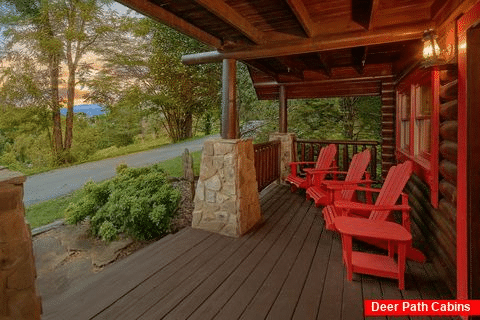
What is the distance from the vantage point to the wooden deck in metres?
A: 2.12

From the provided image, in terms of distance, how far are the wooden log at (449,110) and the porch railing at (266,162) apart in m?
2.91

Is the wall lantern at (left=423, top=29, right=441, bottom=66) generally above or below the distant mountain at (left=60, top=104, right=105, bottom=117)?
below

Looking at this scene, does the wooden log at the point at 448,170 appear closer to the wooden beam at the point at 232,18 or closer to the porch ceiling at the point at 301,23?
the porch ceiling at the point at 301,23

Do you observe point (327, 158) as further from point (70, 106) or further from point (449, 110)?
point (70, 106)

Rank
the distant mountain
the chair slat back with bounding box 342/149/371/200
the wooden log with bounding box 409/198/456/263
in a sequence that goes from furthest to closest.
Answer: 1. the distant mountain
2. the chair slat back with bounding box 342/149/371/200
3. the wooden log with bounding box 409/198/456/263

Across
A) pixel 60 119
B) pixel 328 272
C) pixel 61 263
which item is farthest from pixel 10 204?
pixel 60 119

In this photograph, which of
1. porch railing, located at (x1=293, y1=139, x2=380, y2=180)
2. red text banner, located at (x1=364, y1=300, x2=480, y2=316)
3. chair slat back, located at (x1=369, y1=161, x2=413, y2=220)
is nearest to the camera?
red text banner, located at (x1=364, y1=300, x2=480, y2=316)

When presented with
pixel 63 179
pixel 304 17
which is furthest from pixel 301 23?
pixel 63 179

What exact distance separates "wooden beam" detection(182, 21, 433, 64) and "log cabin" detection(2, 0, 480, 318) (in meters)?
0.01

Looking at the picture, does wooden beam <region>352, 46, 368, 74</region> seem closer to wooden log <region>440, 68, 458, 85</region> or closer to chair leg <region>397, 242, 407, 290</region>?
wooden log <region>440, 68, 458, 85</region>

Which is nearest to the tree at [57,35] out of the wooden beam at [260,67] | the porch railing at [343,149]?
the wooden beam at [260,67]

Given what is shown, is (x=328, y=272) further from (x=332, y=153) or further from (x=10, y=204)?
(x=332, y=153)

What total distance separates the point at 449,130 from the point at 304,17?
1717 millimetres

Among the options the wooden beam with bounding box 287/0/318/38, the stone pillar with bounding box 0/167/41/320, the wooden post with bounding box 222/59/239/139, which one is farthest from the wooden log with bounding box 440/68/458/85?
the stone pillar with bounding box 0/167/41/320
